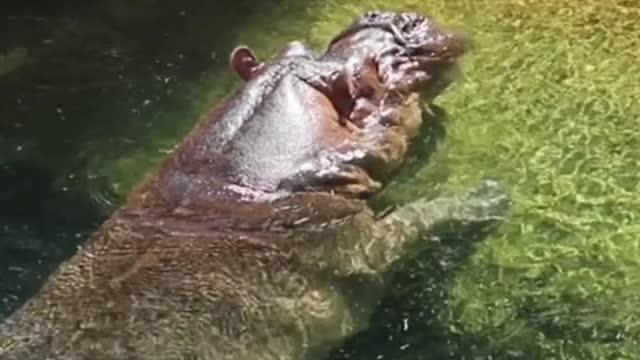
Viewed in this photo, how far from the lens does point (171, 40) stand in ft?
18.5

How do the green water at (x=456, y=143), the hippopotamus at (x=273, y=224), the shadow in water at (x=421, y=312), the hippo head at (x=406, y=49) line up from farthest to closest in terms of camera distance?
1. the hippo head at (x=406, y=49)
2. the green water at (x=456, y=143)
3. the shadow in water at (x=421, y=312)
4. the hippopotamus at (x=273, y=224)

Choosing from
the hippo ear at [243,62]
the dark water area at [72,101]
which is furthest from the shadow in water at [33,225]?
the hippo ear at [243,62]

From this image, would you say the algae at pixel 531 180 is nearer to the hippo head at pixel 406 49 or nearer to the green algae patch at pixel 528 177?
the green algae patch at pixel 528 177

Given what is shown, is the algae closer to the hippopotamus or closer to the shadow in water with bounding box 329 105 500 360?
the shadow in water with bounding box 329 105 500 360

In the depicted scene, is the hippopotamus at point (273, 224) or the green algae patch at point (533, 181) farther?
the green algae patch at point (533, 181)

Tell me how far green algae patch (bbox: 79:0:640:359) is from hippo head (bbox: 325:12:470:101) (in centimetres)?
22

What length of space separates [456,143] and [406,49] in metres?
0.34

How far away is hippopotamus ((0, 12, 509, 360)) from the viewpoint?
134 inches

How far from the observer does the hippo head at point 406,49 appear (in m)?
4.49

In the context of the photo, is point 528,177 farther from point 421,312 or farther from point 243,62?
point 243,62

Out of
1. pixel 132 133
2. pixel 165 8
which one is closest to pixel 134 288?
pixel 132 133

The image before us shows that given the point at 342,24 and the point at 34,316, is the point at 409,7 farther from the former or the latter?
the point at 34,316

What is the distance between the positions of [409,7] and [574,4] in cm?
65

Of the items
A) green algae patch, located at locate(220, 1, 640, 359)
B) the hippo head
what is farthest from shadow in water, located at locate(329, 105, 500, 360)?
the hippo head
